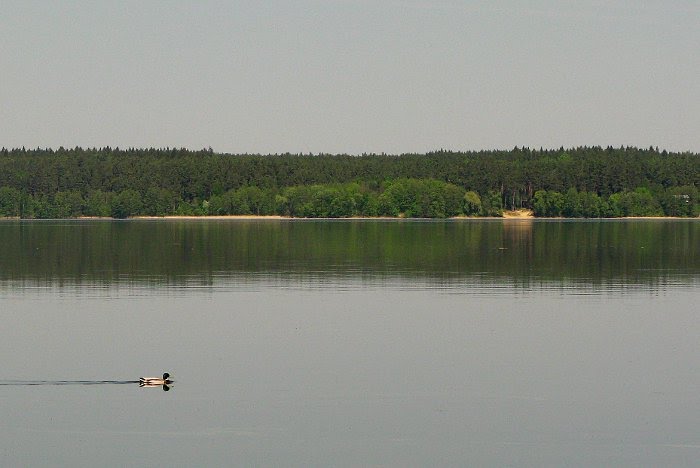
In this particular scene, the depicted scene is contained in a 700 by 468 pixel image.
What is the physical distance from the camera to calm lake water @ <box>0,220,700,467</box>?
2908cm

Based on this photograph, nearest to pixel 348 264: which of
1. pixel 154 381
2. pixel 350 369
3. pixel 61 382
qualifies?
pixel 350 369

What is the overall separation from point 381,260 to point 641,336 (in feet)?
147

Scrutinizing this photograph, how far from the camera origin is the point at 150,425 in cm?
3106

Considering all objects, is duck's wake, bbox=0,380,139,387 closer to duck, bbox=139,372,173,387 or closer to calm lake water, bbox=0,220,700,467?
calm lake water, bbox=0,220,700,467

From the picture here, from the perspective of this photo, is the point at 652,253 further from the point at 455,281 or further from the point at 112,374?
the point at 112,374

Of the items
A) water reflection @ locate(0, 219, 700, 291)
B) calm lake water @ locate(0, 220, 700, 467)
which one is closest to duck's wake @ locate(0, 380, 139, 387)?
calm lake water @ locate(0, 220, 700, 467)

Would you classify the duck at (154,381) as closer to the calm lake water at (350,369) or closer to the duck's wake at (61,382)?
the calm lake water at (350,369)

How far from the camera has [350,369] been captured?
38406 millimetres

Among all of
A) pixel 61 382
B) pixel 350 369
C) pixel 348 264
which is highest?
pixel 348 264

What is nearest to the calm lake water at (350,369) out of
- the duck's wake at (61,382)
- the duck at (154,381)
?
the duck's wake at (61,382)

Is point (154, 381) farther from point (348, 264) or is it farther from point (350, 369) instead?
point (348, 264)

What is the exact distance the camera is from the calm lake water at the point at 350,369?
29078mm

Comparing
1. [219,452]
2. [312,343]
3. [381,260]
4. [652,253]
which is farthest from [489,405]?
[652,253]

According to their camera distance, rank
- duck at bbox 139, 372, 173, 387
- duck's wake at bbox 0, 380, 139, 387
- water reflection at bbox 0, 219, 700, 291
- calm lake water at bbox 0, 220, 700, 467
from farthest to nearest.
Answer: water reflection at bbox 0, 219, 700, 291 < duck's wake at bbox 0, 380, 139, 387 < duck at bbox 139, 372, 173, 387 < calm lake water at bbox 0, 220, 700, 467
